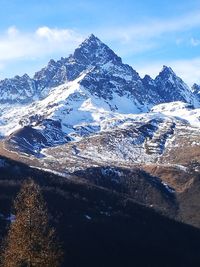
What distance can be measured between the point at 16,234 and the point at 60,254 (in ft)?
15.2

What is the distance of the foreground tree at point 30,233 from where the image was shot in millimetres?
51500

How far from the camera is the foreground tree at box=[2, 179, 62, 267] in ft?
169

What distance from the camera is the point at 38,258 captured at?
52.7 meters

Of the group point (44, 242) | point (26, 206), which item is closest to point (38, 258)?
point (44, 242)

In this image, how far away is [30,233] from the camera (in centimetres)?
5206

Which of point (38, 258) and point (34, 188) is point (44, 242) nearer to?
point (38, 258)

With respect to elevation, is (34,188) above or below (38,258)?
above

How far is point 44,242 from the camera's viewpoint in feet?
171

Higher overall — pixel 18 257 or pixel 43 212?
pixel 43 212

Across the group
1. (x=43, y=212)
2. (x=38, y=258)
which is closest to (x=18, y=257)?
(x=38, y=258)

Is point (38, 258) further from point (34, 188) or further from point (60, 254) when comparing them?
point (34, 188)

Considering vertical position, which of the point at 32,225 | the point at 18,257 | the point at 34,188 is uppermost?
the point at 34,188

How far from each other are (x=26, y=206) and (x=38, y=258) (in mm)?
5126

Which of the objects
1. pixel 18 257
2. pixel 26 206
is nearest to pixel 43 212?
pixel 26 206
